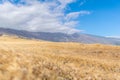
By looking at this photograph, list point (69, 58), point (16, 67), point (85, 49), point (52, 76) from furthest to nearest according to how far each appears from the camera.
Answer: point (85, 49), point (69, 58), point (52, 76), point (16, 67)

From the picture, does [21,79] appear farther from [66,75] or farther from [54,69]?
[66,75]

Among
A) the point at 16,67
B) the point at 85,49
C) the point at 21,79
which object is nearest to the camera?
the point at 21,79

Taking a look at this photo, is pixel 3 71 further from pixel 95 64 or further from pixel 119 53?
pixel 119 53

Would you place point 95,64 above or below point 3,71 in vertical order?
below

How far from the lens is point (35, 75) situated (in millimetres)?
10977

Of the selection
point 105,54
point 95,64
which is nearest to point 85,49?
point 105,54

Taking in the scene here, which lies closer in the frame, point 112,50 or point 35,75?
point 35,75

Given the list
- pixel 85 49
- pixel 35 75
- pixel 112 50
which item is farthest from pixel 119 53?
pixel 35 75

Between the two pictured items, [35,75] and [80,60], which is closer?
[35,75]

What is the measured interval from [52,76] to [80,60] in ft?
63.9

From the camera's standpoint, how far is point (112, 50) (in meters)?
51.5

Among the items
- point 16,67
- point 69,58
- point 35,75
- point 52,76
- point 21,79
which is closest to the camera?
point 21,79

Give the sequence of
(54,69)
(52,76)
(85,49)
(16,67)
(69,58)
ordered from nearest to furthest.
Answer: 1. (16,67)
2. (52,76)
3. (54,69)
4. (69,58)
5. (85,49)

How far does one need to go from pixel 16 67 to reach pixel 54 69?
188 inches
